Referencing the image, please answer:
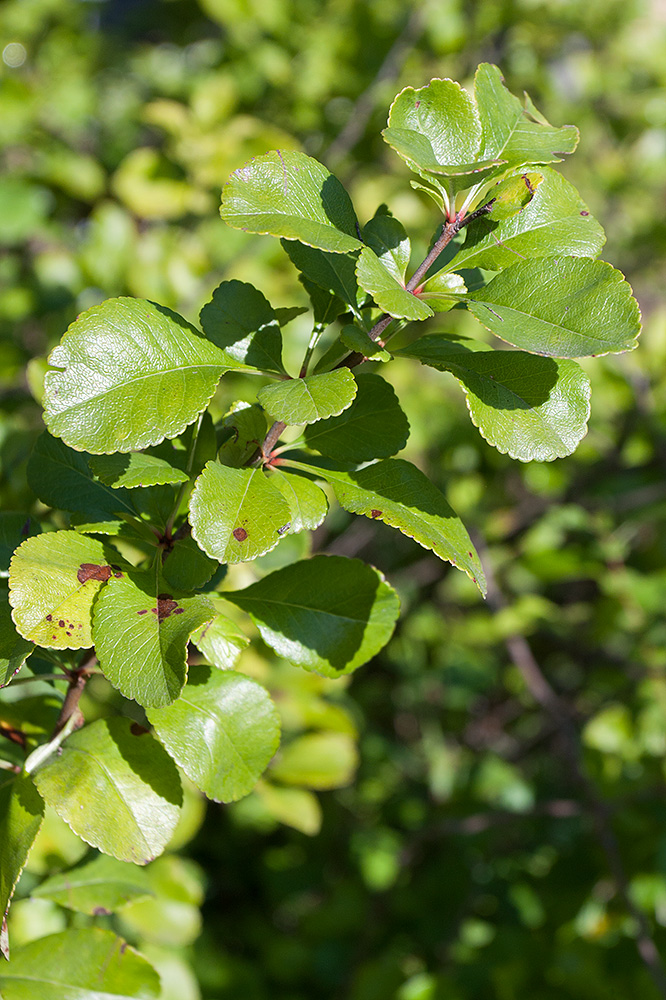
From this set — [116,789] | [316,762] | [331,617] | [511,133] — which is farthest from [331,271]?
[316,762]

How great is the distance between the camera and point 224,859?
221cm

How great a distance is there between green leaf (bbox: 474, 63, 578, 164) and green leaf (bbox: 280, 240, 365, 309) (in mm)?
134

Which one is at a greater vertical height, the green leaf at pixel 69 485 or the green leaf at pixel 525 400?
the green leaf at pixel 525 400

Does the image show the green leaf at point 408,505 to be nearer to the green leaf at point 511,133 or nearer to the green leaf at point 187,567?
the green leaf at point 187,567

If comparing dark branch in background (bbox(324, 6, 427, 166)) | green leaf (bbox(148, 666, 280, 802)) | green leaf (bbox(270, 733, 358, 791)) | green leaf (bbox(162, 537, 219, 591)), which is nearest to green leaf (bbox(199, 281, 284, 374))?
green leaf (bbox(162, 537, 219, 591))

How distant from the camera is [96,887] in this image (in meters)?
0.81

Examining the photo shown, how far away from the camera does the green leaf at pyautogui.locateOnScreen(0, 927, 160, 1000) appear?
0.69 metres

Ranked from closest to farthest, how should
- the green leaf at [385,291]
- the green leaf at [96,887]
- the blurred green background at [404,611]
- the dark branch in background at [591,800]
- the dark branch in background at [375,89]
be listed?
1. the green leaf at [385,291]
2. the green leaf at [96,887]
3. the dark branch in background at [591,800]
4. the blurred green background at [404,611]
5. the dark branch in background at [375,89]

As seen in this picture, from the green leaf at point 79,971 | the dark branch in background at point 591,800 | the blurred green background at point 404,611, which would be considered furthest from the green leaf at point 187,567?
the dark branch in background at point 591,800

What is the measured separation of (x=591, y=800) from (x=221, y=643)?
1.27 metres

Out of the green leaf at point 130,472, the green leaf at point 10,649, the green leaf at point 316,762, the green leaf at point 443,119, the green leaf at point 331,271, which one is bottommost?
the green leaf at point 316,762

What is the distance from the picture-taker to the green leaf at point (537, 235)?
62 cm

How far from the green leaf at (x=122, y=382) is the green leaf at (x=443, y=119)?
0.24m

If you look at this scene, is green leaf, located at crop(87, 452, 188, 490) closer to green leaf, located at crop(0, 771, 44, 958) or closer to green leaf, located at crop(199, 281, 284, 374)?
green leaf, located at crop(199, 281, 284, 374)
